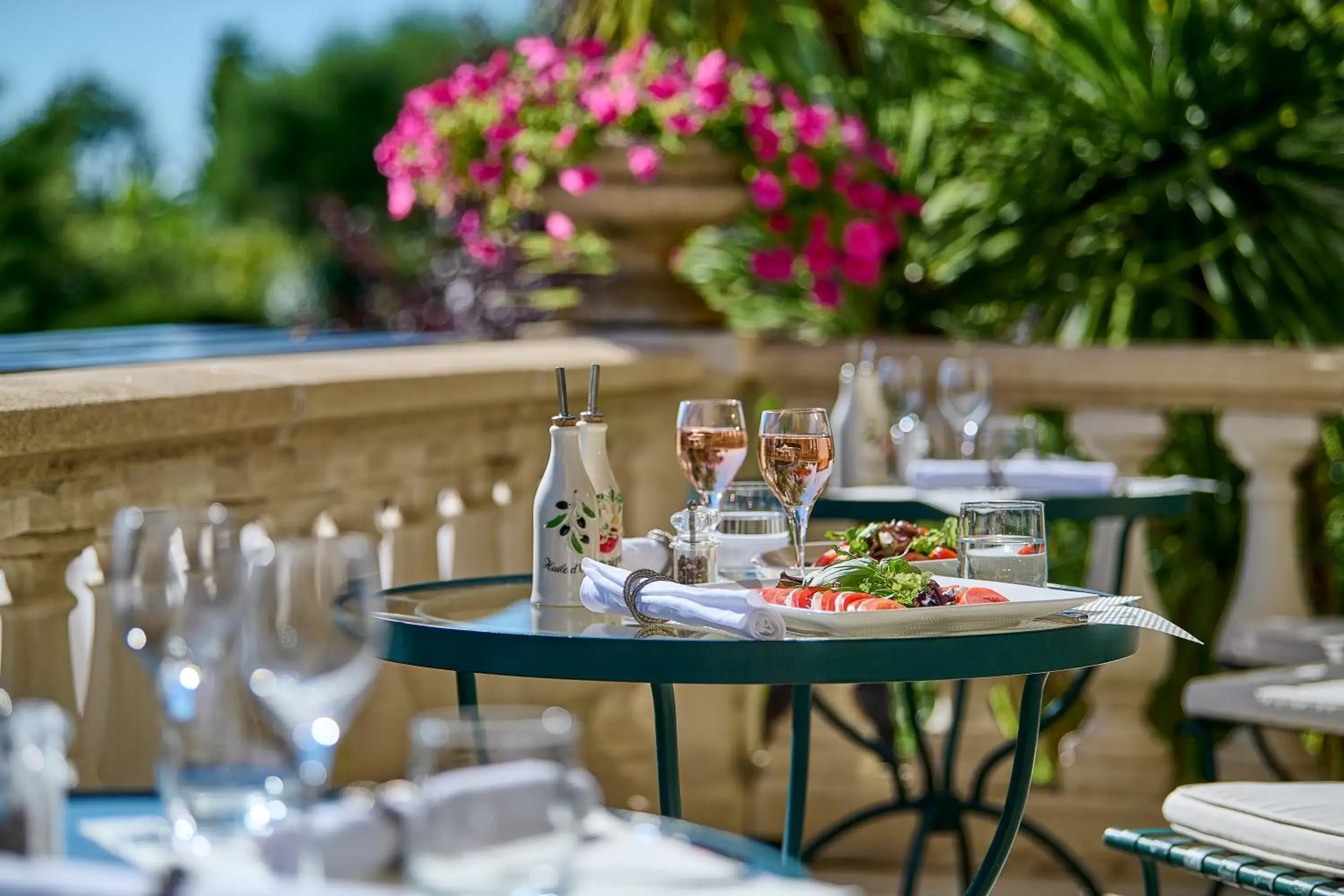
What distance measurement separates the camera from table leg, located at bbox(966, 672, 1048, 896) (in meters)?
1.90

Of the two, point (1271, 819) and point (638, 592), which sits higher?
point (638, 592)

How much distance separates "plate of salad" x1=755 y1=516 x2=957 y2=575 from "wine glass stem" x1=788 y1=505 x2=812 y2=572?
0.06ft

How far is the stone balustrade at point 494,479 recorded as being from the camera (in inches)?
82.4

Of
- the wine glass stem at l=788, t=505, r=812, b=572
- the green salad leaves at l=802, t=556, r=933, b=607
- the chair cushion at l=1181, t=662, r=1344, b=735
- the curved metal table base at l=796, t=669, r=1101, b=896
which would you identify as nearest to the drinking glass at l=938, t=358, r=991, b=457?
the curved metal table base at l=796, t=669, r=1101, b=896

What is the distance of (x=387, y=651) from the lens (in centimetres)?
172

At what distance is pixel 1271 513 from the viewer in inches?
135

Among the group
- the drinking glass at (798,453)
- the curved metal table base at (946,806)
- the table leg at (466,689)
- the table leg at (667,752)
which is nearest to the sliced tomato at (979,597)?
the drinking glass at (798,453)

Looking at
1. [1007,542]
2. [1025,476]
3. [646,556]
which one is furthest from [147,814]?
[1025,476]

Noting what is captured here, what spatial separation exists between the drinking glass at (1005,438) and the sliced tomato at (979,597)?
107 cm

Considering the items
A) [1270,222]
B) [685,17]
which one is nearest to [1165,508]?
[1270,222]

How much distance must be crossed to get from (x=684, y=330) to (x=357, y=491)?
112 centimetres

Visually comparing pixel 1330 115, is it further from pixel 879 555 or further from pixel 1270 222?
pixel 879 555

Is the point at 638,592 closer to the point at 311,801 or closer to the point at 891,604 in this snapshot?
the point at 891,604

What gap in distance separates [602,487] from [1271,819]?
0.80 m
